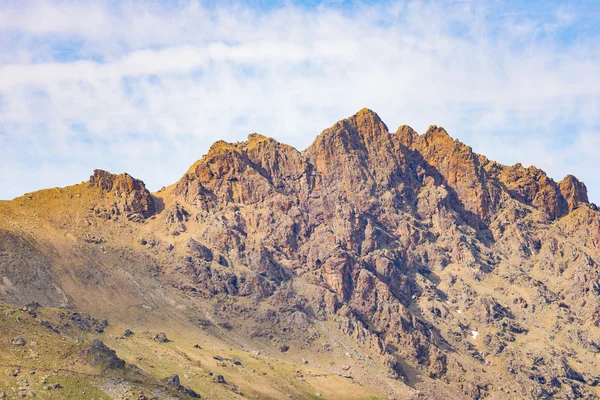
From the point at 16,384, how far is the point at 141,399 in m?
31.6

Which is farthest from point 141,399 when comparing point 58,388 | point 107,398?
point 58,388

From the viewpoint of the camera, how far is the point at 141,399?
639 ft

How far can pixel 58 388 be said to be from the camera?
192 m

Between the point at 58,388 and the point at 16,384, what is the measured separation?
10.5 m

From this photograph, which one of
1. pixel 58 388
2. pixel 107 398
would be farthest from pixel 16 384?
pixel 107 398

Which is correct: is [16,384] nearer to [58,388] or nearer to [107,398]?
[58,388]

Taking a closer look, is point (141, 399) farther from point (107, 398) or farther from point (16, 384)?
point (16, 384)

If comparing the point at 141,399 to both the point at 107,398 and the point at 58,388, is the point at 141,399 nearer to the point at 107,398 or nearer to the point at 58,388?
the point at 107,398

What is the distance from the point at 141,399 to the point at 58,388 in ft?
70.7

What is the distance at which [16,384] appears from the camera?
188000 millimetres

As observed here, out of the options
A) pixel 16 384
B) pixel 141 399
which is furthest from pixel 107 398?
pixel 16 384

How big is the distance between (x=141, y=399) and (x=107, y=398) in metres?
8.86

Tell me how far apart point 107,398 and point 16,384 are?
75.6 ft
